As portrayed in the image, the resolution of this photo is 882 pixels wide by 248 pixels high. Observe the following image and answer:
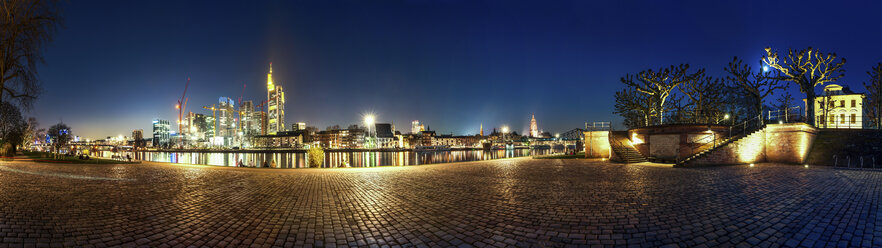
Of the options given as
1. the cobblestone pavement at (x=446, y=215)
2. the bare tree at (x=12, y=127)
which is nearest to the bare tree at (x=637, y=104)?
the cobblestone pavement at (x=446, y=215)

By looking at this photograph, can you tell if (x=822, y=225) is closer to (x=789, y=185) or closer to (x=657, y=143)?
(x=789, y=185)

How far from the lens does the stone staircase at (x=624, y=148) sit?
74.5 feet

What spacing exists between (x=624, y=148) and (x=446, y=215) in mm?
22451

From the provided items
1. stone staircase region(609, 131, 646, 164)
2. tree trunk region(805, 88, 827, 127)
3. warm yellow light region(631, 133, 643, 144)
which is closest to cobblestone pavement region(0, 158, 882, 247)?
stone staircase region(609, 131, 646, 164)

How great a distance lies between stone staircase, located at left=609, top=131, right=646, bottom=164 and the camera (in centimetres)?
2270

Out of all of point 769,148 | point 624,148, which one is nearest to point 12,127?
point 624,148

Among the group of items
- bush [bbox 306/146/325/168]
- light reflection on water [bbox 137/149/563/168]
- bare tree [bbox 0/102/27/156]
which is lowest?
light reflection on water [bbox 137/149/563/168]

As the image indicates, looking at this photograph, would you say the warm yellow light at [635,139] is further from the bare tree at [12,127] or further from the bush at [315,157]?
the bare tree at [12,127]

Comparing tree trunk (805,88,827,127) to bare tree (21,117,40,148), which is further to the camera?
bare tree (21,117,40,148)

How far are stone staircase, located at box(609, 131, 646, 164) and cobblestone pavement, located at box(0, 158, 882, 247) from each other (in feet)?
39.3

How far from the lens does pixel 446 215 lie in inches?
267

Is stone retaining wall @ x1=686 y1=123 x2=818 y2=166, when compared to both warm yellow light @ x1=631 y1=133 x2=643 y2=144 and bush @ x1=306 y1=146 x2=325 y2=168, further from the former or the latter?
bush @ x1=306 y1=146 x2=325 y2=168

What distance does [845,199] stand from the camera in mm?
8180

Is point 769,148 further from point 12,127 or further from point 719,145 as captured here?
point 12,127
